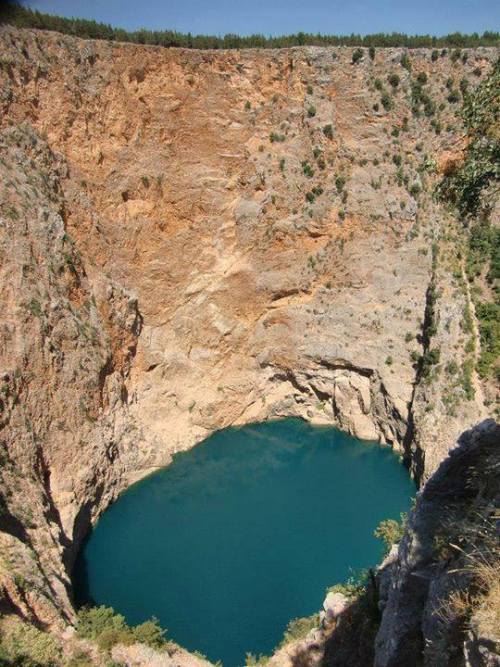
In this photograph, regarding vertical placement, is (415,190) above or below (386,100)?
below

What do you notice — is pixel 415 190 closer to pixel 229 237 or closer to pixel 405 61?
pixel 405 61

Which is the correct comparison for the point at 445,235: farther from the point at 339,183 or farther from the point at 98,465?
the point at 98,465

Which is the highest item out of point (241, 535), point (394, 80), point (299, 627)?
point (394, 80)

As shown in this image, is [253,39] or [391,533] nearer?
[391,533]

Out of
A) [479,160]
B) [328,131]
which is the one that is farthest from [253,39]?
[479,160]

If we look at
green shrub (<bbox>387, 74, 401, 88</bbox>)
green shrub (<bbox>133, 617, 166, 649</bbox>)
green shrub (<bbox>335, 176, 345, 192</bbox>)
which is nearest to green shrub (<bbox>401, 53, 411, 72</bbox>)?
green shrub (<bbox>387, 74, 401, 88</bbox>)

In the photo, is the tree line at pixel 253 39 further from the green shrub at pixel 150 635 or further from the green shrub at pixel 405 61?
the green shrub at pixel 150 635

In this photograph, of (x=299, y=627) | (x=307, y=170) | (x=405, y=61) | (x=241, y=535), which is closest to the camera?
(x=299, y=627)
